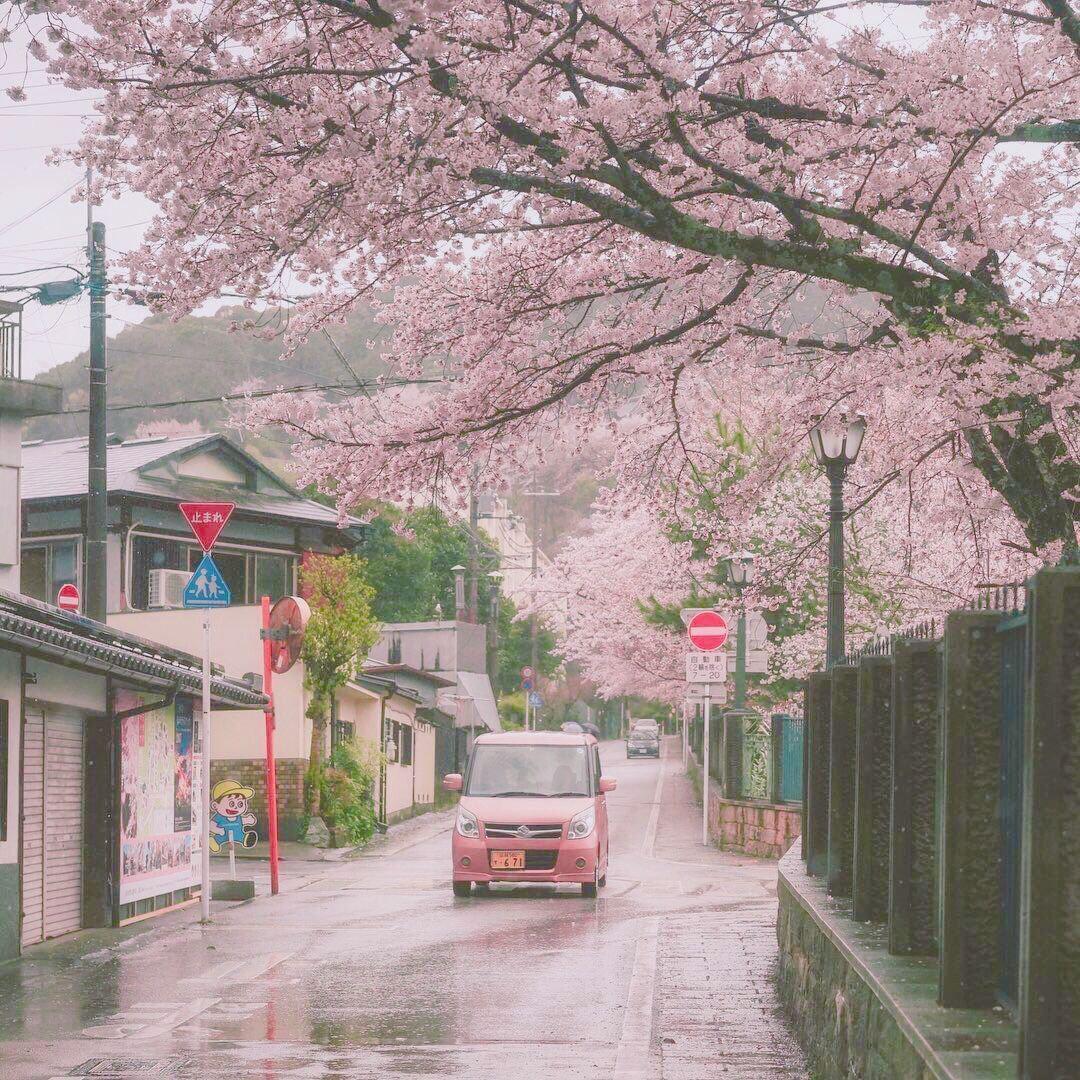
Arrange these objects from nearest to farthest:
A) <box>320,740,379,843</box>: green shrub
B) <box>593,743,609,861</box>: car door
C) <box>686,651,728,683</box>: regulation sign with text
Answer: <box>593,743,609,861</box>: car door < <box>686,651,728,683</box>: regulation sign with text < <box>320,740,379,843</box>: green shrub

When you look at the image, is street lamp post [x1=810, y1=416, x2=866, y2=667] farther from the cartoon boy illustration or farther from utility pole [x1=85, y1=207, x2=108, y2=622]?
utility pole [x1=85, y1=207, x2=108, y2=622]

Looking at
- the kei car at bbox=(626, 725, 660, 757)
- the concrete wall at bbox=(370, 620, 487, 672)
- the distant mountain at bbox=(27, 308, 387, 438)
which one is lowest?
the kei car at bbox=(626, 725, 660, 757)

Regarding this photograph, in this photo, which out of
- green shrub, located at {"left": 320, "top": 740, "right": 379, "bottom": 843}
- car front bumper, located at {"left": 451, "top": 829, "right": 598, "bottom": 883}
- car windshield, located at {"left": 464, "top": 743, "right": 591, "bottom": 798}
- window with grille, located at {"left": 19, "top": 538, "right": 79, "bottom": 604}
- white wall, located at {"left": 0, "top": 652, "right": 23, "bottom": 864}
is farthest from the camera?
window with grille, located at {"left": 19, "top": 538, "right": 79, "bottom": 604}

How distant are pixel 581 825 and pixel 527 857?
0.75 meters

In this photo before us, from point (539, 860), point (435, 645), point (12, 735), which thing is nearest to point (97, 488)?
point (539, 860)

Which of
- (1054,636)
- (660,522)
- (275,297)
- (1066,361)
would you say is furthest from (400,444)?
(660,522)

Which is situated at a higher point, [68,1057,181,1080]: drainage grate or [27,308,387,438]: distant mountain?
[27,308,387,438]: distant mountain

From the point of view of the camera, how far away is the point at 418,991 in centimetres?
1176

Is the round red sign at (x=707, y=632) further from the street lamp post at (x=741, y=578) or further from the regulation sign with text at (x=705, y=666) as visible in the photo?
the street lamp post at (x=741, y=578)

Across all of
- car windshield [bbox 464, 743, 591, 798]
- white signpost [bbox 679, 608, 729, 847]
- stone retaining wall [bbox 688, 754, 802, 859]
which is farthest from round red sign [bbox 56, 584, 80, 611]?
stone retaining wall [bbox 688, 754, 802, 859]

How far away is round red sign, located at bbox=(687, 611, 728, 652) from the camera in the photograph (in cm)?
2794

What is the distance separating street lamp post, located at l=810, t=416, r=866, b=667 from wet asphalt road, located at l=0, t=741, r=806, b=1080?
2.95m

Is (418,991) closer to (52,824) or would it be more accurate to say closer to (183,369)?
(52,824)

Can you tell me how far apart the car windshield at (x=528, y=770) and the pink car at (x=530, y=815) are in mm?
13
